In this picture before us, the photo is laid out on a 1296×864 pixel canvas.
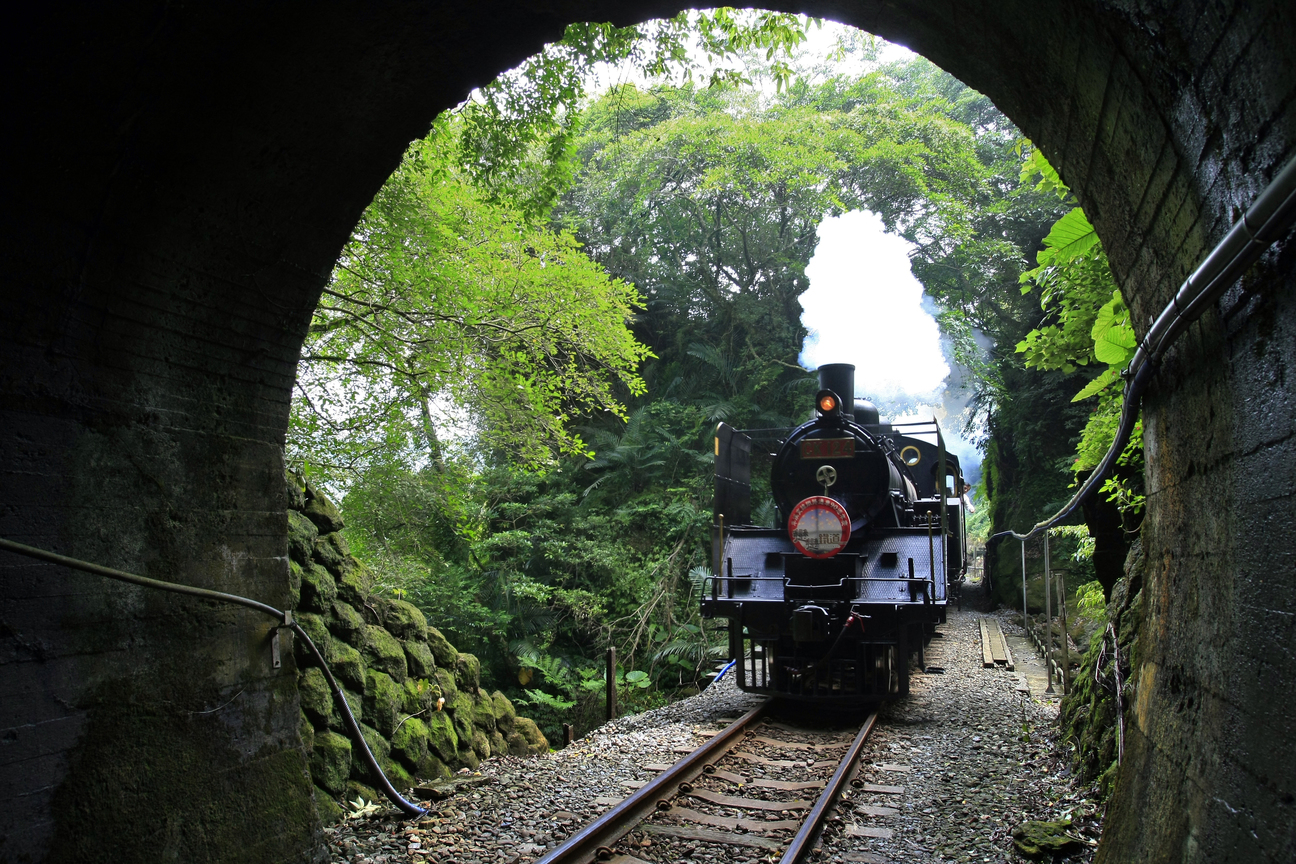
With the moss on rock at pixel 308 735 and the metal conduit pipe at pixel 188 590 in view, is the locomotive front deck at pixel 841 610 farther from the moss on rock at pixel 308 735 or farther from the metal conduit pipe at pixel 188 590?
the moss on rock at pixel 308 735

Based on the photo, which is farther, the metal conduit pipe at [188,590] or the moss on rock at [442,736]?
the moss on rock at [442,736]

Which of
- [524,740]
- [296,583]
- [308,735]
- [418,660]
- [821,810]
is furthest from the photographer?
[524,740]

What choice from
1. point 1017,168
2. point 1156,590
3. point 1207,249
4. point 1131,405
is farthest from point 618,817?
point 1017,168

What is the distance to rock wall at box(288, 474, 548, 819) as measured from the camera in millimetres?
4629

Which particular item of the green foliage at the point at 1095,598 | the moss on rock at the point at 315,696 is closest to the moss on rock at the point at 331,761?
the moss on rock at the point at 315,696

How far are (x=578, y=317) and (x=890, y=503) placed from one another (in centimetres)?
383

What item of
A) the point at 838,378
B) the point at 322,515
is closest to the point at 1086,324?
the point at 838,378

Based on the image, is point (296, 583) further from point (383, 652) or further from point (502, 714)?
point (502, 714)

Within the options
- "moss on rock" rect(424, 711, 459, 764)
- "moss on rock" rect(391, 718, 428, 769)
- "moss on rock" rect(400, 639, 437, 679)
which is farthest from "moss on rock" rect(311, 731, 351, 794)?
"moss on rock" rect(400, 639, 437, 679)

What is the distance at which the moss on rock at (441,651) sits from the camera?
21.3ft

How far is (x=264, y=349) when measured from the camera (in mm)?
3486

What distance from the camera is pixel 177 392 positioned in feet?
10.2

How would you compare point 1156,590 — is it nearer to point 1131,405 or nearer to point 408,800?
point 1131,405

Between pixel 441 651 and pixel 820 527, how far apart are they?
3.72 meters
